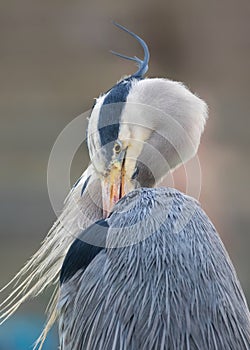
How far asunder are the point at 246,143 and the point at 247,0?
67 centimetres

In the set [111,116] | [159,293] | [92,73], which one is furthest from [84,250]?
[92,73]

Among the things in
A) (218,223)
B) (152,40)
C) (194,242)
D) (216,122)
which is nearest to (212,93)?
(216,122)

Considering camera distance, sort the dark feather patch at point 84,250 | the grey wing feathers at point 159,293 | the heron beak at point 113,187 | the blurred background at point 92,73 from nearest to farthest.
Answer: the grey wing feathers at point 159,293, the dark feather patch at point 84,250, the heron beak at point 113,187, the blurred background at point 92,73

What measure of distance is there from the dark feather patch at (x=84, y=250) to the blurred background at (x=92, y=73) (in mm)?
2172

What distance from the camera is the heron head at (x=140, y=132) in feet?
3.79

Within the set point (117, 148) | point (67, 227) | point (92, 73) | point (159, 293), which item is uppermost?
point (92, 73)

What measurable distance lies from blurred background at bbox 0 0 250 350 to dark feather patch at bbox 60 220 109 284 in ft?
7.13

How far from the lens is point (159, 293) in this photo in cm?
90

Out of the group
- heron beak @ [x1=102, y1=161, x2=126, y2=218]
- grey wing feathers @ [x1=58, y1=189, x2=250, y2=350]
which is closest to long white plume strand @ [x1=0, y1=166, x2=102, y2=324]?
heron beak @ [x1=102, y1=161, x2=126, y2=218]

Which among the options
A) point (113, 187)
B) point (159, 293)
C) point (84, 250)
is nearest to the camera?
point (159, 293)

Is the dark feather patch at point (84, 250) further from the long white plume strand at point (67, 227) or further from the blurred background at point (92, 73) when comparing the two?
the blurred background at point (92, 73)

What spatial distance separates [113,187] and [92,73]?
7.60ft

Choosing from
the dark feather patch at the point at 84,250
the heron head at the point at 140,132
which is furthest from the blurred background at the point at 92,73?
the dark feather patch at the point at 84,250

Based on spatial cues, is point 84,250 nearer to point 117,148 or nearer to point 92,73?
point 117,148
